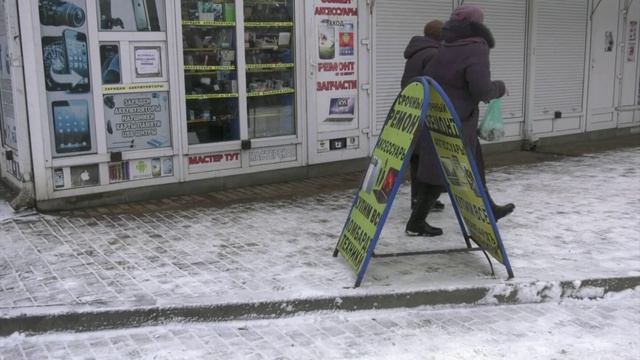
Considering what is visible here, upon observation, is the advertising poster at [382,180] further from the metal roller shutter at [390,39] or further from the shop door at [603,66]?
the shop door at [603,66]

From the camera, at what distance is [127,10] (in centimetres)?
702

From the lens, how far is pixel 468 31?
541 centimetres

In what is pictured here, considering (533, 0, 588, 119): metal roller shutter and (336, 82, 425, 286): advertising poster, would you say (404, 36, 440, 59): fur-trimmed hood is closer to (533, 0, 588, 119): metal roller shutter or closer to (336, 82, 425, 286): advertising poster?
(336, 82, 425, 286): advertising poster

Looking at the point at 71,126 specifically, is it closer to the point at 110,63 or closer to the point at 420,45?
the point at 110,63

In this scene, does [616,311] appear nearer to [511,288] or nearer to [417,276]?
[511,288]

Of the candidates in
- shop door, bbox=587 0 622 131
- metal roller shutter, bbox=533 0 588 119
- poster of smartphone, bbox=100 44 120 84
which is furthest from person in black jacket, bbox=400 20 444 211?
shop door, bbox=587 0 622 131

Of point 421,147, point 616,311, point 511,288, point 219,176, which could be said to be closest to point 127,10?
point 219,176

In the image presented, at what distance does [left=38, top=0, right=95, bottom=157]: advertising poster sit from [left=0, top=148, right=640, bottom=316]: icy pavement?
0.88 meters

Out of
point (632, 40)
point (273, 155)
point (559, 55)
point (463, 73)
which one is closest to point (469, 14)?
point (463, 73)

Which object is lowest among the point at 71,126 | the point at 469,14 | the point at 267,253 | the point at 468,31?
the point at 267,253

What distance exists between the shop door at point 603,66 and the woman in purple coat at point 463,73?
23.9 feet

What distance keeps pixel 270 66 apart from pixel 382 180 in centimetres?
387

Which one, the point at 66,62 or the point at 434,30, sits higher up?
the point at 434,30

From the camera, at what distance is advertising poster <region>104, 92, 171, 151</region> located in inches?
281
